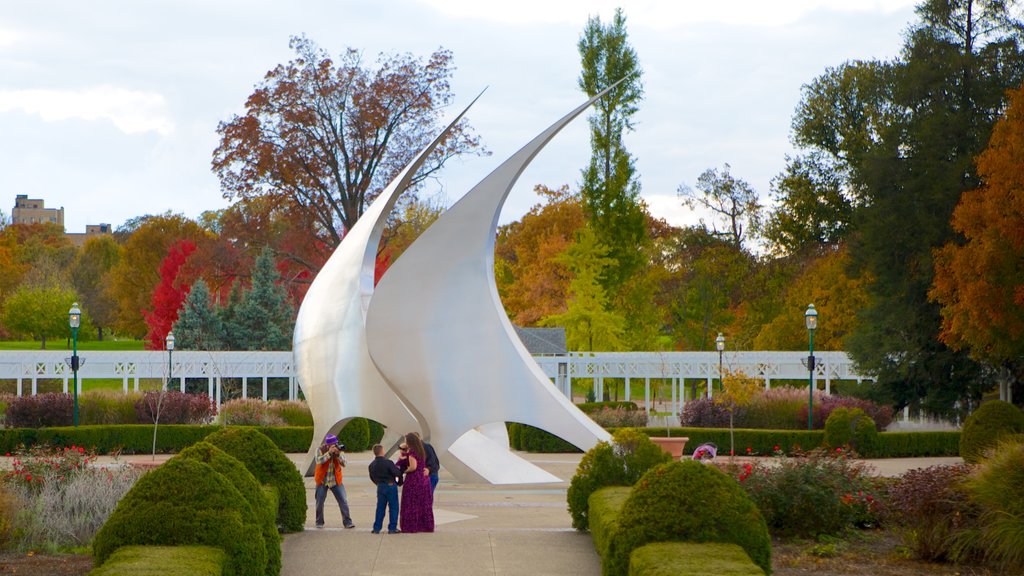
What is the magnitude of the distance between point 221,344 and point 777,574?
3680 cm

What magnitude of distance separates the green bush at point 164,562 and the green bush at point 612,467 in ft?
18.8

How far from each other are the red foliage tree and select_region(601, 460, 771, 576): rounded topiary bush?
4091 cm

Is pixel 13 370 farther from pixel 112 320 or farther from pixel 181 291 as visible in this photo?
pixel 112 320

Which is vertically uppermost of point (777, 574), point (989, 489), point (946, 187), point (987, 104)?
point (987, 104)

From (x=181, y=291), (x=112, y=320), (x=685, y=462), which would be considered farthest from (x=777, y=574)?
(x=112, y=320)

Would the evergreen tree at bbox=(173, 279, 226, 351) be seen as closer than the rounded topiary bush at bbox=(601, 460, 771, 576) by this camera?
No

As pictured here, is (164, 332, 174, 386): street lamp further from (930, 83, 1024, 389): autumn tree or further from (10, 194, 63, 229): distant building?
(10, 194, 63, 229): distant building

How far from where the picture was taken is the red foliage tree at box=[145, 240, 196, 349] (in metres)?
49.4

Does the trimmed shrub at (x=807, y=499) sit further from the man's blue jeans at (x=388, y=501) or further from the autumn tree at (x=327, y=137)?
the autumn tree at (x=327, y=137)

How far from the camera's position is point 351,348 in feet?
63.1

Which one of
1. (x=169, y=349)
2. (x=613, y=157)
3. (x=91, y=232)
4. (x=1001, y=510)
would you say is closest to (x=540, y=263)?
(x=613, y=157)

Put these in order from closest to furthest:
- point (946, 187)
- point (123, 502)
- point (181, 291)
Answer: point (123, 502), point (946, 187), point (181, 291)

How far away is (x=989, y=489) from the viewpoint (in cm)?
1107

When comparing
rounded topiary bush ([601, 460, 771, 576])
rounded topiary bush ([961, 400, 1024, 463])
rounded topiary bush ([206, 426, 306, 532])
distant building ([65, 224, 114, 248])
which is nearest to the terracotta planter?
rounded topiary bush ([961, 400, 1024, 463])
